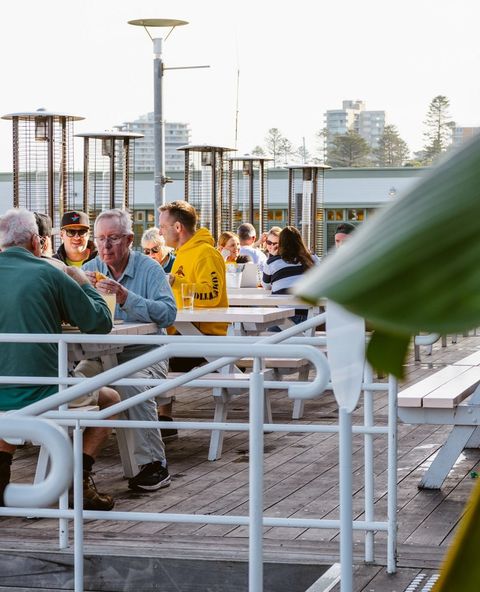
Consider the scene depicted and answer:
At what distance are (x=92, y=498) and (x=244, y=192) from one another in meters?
20.4

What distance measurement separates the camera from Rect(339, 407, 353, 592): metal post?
10.3 ft

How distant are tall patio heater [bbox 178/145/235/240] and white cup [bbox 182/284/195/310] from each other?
12.0 meters

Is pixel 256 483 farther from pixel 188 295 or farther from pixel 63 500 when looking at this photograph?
pixel 188 295

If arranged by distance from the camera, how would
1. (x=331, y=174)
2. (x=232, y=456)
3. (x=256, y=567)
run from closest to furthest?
1. (x=256, y=567)
2. (x=232, y=456)
3. (x=331, y=174)

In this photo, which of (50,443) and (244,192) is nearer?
(50,443)

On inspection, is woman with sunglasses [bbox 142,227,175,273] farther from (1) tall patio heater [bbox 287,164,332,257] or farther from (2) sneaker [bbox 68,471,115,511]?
(1) tall patio heater [bbox 287,164,332,257]

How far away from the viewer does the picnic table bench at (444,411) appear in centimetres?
550

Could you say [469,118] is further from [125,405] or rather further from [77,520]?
[77,520]

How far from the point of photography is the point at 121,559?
440 centimetres

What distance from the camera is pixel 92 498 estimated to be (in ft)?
17.2

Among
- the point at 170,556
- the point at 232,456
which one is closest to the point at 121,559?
the point at 170,556

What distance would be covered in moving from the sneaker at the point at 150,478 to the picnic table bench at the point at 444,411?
4.13 ft

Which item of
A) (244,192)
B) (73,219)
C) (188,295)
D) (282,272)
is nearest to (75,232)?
(73,219)

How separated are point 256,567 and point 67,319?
7.99ft
